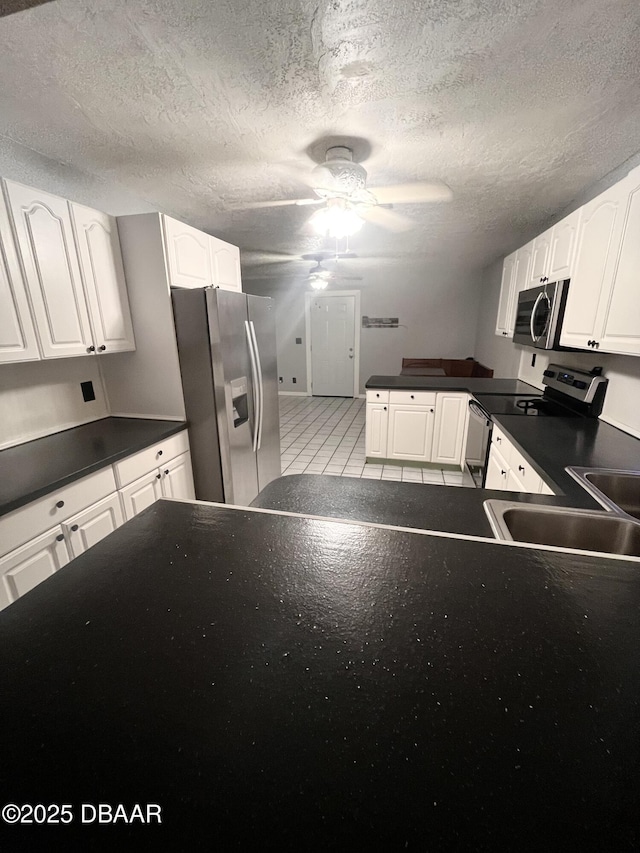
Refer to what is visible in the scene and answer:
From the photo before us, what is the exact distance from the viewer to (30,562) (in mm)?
1401

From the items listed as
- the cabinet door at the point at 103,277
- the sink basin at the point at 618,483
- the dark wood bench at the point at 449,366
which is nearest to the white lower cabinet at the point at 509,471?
the sink basin at the point at 618,483

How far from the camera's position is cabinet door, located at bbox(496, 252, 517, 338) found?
10.2 ft

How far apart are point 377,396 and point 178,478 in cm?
195

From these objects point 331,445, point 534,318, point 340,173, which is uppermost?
point 340,173

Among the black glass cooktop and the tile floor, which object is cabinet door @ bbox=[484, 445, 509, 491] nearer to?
the black glass cooktop

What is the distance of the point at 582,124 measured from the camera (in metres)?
1.60

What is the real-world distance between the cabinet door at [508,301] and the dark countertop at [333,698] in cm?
299

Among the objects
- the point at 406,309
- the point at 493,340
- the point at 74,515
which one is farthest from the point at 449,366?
the point at 74,515

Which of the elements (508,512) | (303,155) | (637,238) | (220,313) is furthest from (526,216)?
(508,512)

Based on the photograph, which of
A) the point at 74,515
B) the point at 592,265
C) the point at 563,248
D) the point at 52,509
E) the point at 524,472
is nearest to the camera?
the point at 52,509

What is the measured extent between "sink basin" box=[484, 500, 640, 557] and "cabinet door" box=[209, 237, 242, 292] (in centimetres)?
237

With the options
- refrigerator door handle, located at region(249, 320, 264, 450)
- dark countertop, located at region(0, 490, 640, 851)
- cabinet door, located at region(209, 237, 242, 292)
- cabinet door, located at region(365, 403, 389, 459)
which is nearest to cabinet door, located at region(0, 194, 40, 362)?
cabinet door, located at region(209, 237, 242, 292)

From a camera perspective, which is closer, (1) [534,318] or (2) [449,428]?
(1) [534,318]

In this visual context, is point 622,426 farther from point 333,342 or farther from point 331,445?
point 333,342
